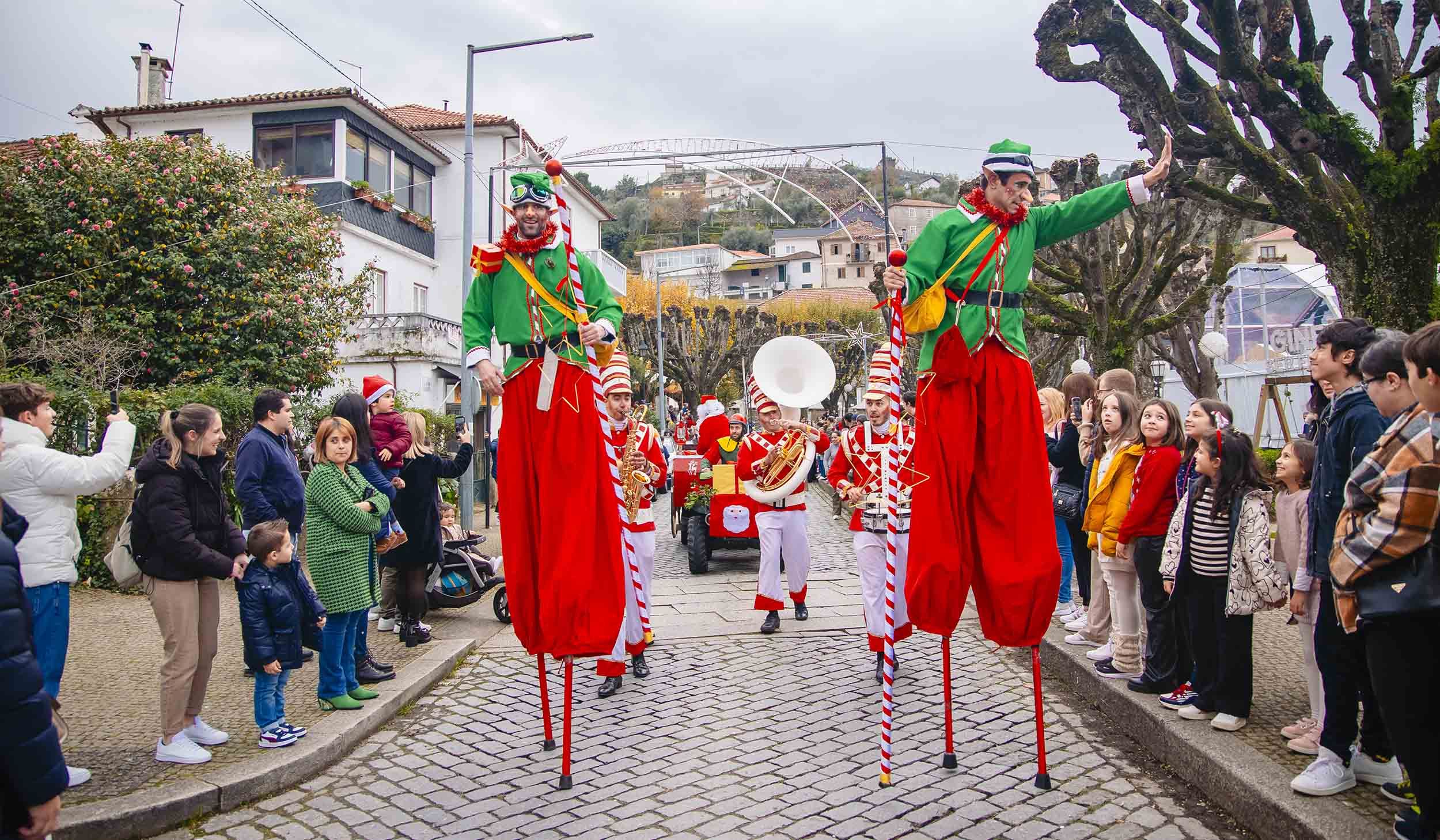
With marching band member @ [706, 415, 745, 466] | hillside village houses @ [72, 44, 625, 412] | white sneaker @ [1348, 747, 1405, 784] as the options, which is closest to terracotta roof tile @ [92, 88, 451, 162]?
hillside village houses @ [72, 44, 625, 412]

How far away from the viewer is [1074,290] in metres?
19.2

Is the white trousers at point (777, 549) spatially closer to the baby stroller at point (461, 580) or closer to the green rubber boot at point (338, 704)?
the baby stroller at point (461, 580)

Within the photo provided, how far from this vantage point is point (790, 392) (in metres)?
8.48

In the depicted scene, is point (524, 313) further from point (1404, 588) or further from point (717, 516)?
point (717, 516)

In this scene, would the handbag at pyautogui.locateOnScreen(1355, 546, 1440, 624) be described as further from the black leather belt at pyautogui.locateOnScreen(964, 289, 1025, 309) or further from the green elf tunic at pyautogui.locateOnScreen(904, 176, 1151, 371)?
the black leather belt at pyautogui.locateOnScreen(964, 289, 1025, 309)

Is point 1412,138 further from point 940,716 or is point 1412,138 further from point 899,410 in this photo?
point 940,716

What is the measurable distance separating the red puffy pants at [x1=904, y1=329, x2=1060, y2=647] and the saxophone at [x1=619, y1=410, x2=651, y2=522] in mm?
2708

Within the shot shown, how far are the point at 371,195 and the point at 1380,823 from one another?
26182 millimetres

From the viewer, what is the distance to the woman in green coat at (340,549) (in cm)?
573

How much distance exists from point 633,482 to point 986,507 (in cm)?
315

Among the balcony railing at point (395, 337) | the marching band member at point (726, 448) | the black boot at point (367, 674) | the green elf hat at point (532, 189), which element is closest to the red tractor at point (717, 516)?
the marching band member at point (726, 448)

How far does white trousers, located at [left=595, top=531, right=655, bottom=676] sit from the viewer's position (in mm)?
6082

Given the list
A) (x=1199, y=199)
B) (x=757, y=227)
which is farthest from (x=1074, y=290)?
(x=757, y=227)

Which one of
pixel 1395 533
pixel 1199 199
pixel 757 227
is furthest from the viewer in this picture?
pixel 757 227
